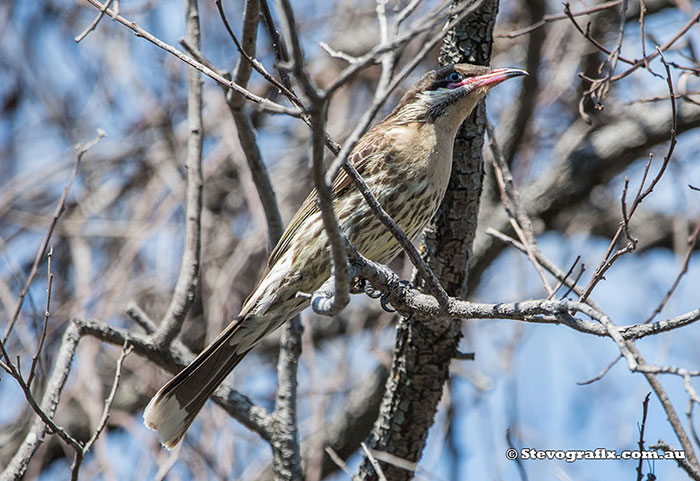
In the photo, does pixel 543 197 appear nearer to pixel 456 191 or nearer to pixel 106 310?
pixel 456 191

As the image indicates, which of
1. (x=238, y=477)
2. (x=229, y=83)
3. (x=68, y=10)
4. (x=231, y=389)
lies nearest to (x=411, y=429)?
(x=231, y=389)

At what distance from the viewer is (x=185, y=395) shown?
328cm

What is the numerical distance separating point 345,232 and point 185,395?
0.96 m

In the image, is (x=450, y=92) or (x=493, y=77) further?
(x=450, y=92)

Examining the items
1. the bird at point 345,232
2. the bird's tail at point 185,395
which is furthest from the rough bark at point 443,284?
the bird's tail at point 185,395

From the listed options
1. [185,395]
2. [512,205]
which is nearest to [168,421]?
[185,395]

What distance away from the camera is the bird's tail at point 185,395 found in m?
3.23

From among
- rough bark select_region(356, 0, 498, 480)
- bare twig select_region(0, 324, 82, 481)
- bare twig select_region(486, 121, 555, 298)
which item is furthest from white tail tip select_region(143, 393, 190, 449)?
bare twig select_region(486, 121, 555, 298)

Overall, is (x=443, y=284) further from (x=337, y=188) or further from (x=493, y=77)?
(x=493, y=77)

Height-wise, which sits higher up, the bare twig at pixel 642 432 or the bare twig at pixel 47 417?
the bare twig at pixel 642 432

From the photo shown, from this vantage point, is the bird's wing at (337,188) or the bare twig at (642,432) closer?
the bare twig at (642,432)

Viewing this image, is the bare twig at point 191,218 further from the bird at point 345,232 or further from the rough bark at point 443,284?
the rough bark at point 443,284

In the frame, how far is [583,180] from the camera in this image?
A: 4.77 m

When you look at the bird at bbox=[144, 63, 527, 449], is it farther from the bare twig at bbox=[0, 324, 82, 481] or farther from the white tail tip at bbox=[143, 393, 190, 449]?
the bare twig at bbox=[0, 324, 82, 481]
